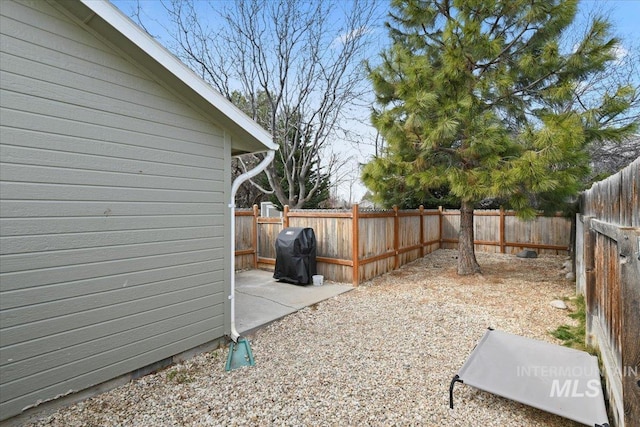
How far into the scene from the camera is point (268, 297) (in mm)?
5793

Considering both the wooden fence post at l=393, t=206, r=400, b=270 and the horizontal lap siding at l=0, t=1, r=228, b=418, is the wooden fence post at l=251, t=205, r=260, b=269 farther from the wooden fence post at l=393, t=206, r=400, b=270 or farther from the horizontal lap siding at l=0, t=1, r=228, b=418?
the horizontal lap siding at l=0, t=1, r=228, b=418

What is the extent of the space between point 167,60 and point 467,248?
23.2 feet

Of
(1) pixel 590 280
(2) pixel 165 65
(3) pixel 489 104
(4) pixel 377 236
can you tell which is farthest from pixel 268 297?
(3) pixel 489 104

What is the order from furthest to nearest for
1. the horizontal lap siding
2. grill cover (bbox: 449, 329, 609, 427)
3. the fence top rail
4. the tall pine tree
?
the fence top rail → the tall pine tree → the horizontal lap siding → grill cover (bbox: 449, 329, 609, 427)

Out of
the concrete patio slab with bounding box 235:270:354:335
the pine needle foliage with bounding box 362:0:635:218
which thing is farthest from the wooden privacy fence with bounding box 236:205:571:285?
the pine needle foliage with bounding box 362:0:635:218

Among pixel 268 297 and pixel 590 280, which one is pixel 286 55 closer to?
pixel 268 297

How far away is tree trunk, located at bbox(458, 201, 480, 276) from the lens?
757cm

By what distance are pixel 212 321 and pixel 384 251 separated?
15.9 ft

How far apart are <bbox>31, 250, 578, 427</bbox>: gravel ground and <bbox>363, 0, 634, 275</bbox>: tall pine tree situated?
2.24 metres

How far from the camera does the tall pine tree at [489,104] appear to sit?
→ 581 centimetres

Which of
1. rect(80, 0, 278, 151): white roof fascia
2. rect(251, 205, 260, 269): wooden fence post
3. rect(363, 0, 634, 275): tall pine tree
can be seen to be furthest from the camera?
rect(251, 205, 260, 269): wooden fence post

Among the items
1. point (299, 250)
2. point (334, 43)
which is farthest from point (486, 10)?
point (299, 250)

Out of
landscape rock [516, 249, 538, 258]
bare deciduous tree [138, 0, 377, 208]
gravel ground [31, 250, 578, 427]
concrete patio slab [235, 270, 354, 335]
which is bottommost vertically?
gravel ground [31, 250, 578, 427]

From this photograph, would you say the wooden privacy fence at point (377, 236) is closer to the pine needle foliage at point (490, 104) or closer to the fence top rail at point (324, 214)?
the fence top rail at point (324, 214)
